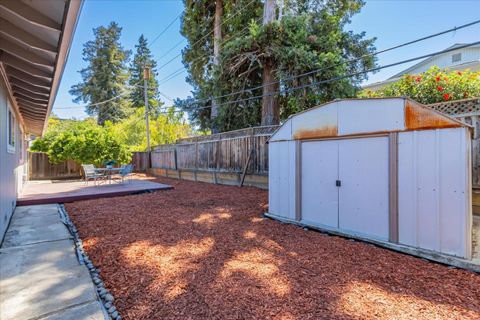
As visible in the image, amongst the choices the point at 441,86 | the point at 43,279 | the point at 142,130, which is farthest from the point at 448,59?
the point at 142,130

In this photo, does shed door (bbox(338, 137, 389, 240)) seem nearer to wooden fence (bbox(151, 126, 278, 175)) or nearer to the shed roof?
the shed roof

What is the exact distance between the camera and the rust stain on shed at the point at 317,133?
4.09m

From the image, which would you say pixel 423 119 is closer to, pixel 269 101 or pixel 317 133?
pixel 317 133

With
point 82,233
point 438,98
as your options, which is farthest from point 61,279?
point 438,98

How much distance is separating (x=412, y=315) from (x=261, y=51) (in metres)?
9.17

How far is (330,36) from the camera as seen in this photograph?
30.1 feet

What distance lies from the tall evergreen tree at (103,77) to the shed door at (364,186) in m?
25.3

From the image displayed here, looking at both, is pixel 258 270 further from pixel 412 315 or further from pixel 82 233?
pixel 82 233

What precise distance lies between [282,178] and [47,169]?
13.7m

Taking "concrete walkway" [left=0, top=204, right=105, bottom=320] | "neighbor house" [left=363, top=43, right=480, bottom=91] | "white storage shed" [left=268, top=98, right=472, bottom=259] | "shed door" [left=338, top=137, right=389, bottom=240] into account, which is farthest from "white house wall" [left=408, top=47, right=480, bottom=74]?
"concrete walkway" [left=0, top=204, right=105, bottom=320]

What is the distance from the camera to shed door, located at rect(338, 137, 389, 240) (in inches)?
139

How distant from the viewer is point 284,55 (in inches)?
341

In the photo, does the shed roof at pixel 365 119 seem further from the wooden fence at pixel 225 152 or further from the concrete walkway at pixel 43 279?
the concrete walkway at pixel 43 279

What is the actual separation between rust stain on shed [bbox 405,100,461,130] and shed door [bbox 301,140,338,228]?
108 centimetres
